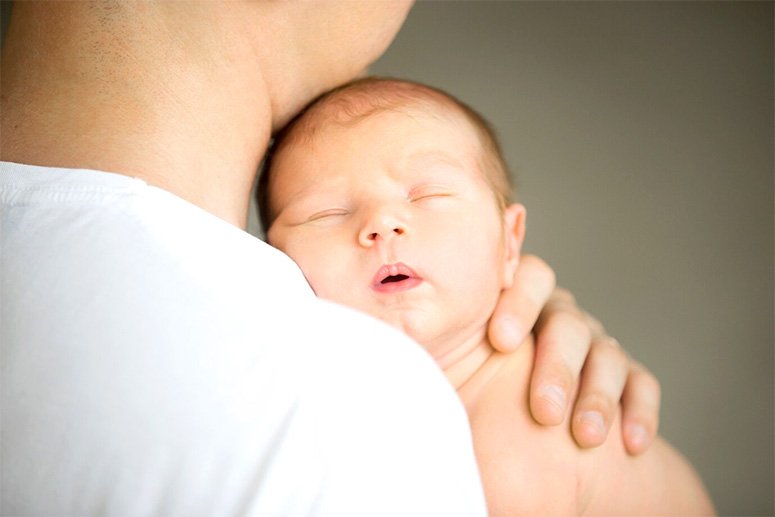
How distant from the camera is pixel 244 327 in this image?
0.67 metres

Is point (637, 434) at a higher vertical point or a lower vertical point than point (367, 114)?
lower

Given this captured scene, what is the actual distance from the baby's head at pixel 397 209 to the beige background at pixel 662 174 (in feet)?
4.45

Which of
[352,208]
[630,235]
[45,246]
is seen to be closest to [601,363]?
[352,208]

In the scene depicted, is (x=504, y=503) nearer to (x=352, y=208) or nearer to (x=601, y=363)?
(x=601, y=363)

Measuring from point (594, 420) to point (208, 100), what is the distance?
62 centimetres

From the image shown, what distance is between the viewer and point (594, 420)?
3.90 feet

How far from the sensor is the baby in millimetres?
1159

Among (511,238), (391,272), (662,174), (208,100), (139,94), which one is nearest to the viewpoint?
(139,94)

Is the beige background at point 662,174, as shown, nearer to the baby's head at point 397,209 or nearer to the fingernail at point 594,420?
the baby's head at point 397,209

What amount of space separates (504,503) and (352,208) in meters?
0.42

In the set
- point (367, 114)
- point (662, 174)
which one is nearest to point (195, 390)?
point (367, 114)

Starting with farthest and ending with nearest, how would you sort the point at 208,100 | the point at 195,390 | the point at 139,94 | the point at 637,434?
the point at 637,434
the point at 208,100
the point at 139,94
the point at 195,390

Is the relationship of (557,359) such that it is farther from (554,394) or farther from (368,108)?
(368,108)

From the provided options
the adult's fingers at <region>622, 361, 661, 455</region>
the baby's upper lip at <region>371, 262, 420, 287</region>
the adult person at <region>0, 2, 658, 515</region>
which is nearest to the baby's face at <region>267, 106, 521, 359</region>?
the baby's upper lip at <region>371, 262, 420, 287</region>
